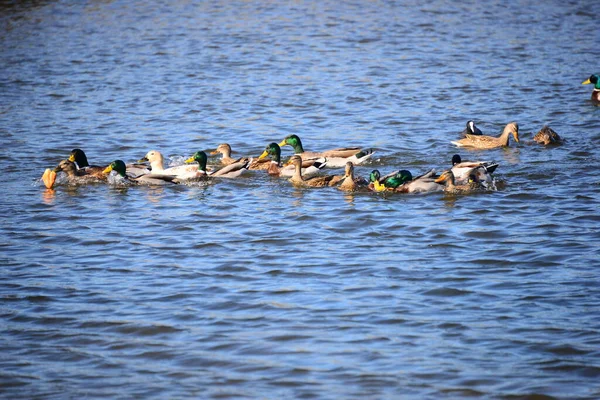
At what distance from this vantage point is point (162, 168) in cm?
1479

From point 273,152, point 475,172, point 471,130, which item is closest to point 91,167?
point 273,152

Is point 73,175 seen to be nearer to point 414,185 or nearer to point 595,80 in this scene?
point 414,185

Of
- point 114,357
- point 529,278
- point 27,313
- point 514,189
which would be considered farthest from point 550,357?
point 514,189

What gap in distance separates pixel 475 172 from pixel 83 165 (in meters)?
5.88

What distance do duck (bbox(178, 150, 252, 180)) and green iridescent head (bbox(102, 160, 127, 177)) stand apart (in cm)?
84

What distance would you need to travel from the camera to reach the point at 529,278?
9602 mm

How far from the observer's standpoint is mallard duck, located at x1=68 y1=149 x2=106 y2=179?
47.4 feet

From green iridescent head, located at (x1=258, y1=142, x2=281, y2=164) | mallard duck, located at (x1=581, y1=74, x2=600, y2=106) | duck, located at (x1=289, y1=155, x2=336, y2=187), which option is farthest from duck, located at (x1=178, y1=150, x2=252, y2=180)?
mallard duck, located at (x1=581, y1=74, x2=600, y2=106)

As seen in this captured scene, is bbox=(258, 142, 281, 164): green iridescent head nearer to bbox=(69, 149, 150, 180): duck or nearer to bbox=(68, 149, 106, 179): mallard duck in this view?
bbox=(69, 149, 150, 180): duck

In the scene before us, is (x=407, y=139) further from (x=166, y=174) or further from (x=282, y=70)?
(x=282, y=70)

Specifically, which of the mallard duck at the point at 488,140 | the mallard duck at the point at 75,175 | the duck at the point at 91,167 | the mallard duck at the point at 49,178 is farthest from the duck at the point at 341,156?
the mallard duck at the point at 49,178

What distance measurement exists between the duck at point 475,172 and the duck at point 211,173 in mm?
3222

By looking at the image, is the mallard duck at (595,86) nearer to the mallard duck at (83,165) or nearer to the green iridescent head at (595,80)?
the green iridescent head at (595,80)

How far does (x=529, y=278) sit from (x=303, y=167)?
565 cm
